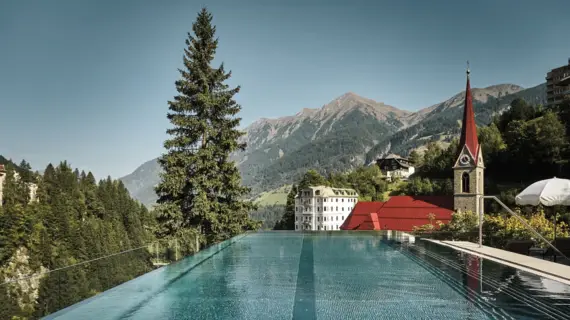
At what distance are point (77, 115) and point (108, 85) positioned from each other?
1883cm

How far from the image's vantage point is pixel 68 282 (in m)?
6.15

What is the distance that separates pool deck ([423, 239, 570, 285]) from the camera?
331 inches

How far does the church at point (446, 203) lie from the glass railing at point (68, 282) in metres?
41.3

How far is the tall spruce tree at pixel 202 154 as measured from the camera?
19.4 m

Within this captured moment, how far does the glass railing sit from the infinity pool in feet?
0.53

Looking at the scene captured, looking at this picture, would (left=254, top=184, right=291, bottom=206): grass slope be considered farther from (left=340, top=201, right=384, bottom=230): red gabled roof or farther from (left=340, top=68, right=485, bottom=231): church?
(left=340, top=68, right=485, bottom=231): church

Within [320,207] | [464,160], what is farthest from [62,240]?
[464,160]

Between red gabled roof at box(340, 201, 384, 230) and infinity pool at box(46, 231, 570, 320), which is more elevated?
infinity pool at box(46, 231, 570, 320)

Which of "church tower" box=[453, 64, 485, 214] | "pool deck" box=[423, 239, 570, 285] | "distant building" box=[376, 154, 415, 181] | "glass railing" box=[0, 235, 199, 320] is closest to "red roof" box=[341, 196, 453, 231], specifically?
"church tower" box=[453, 64, 485, 214]

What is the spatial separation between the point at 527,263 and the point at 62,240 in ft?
196

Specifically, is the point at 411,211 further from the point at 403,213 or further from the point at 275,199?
the point at 275,199

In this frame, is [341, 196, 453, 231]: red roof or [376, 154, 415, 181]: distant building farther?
[376, 154, 415, 181]: distant building

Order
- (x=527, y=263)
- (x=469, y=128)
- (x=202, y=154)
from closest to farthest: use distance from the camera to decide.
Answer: (x=527, y=263) < (x=202, y=154) < (x=469, y=128)

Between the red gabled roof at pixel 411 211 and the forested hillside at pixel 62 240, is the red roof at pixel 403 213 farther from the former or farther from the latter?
the forested hillside at pixel 62 240
